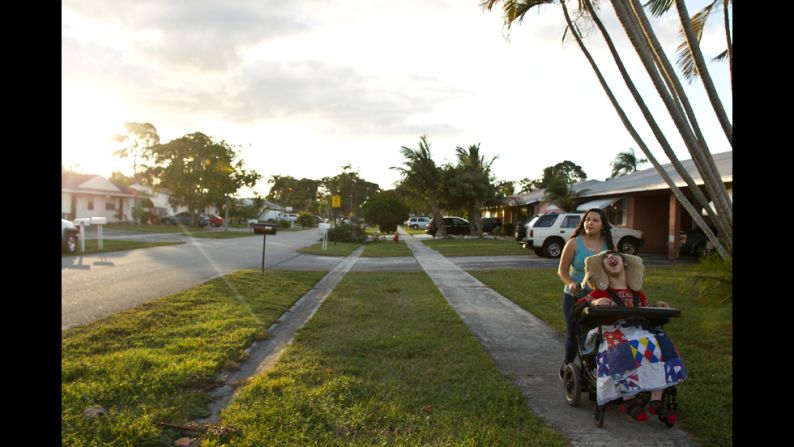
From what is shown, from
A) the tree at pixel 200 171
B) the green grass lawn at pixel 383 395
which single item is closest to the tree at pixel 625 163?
the tree at pixel 200 171

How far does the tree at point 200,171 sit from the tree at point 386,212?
1401 centimetres

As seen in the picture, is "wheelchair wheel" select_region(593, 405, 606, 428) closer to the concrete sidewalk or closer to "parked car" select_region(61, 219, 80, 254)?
the concrete sidewalk

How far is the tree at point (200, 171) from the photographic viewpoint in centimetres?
4272

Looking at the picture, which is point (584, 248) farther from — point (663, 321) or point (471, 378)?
point (471, 378)

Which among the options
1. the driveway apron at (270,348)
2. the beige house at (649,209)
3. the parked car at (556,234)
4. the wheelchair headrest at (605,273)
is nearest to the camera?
the wheelchair headrest at (605,273)

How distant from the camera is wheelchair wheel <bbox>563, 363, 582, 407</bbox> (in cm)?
397

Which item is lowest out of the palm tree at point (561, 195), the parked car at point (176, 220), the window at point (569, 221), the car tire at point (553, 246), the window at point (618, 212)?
the car tire at point (553, 246)

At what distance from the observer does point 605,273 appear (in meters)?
3.80

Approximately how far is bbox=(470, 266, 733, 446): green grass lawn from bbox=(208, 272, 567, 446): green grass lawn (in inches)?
48.3

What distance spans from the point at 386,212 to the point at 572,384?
32.3m

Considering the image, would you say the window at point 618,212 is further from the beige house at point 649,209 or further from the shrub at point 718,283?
the shrub at point 718,283

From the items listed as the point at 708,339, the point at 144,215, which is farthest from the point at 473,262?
the point at 144,215

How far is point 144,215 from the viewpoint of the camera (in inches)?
1747

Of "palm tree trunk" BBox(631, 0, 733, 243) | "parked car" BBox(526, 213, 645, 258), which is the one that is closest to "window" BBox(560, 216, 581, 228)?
"parked car" BBox(526, 213, 645, 258)
